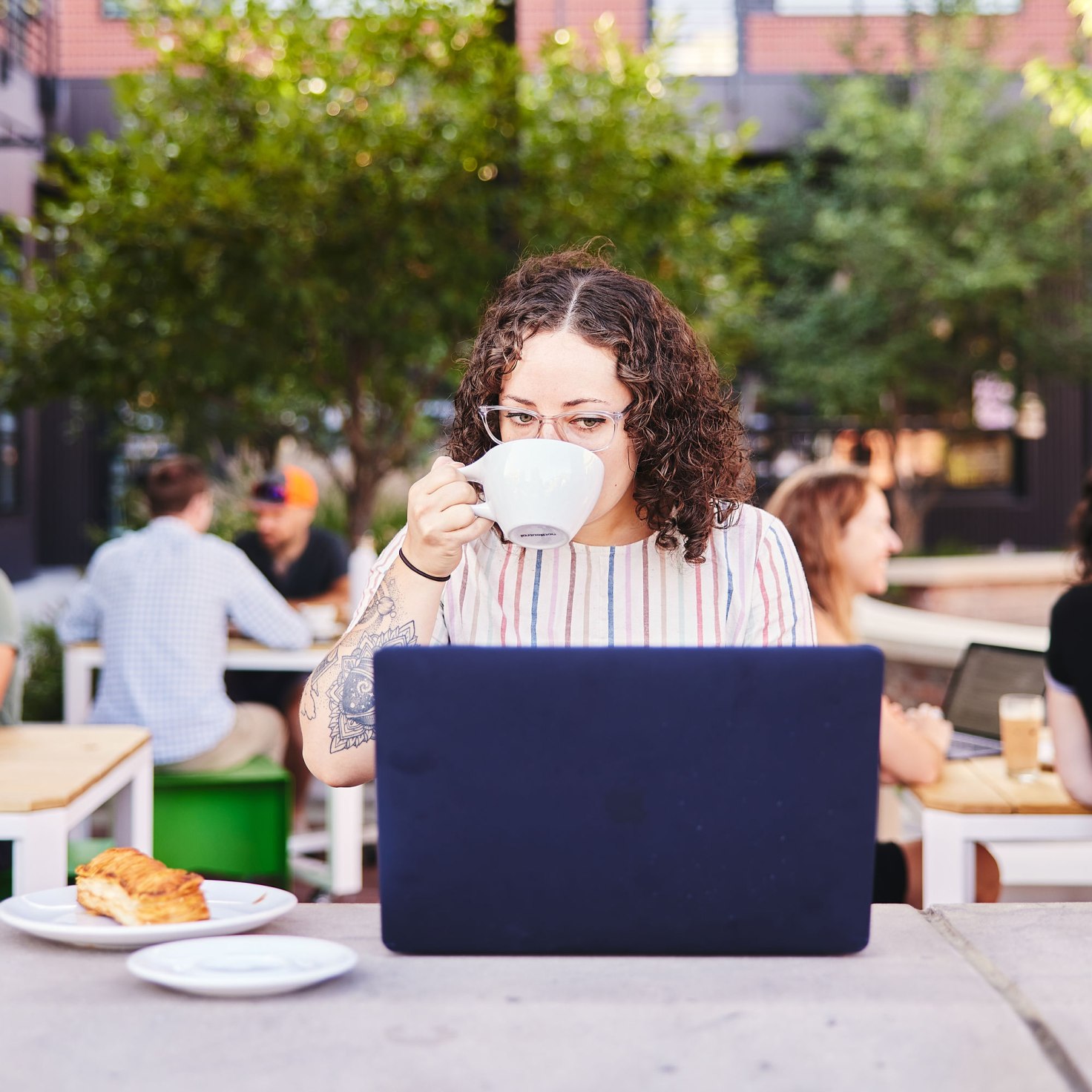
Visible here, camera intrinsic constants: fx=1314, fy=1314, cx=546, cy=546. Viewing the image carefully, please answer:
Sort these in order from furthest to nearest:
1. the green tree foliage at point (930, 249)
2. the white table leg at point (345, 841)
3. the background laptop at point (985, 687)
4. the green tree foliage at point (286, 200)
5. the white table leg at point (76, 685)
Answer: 1. the green tree foliage at point (930, 249)
2. the green tree foliage at point (286, 200)
3. the white table leg at point (76, 685)
4. the white table leg at point (345, 841)
5. the background laptop at point (985, 687)

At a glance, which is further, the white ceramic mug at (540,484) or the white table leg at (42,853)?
the white table leg at (42,853)

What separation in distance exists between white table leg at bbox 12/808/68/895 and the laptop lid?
6.88 feet

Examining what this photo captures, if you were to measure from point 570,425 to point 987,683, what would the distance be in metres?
1.97

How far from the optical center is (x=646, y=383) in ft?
5.33

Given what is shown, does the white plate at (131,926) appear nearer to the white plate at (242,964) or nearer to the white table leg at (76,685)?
the white plate at (242,964)

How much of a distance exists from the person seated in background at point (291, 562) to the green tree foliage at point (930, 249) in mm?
8212

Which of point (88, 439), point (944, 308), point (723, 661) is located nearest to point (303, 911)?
point (723, 661)

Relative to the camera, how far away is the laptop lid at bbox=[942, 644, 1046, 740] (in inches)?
122

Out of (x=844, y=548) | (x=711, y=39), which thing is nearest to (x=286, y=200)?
(x=844, y=548)

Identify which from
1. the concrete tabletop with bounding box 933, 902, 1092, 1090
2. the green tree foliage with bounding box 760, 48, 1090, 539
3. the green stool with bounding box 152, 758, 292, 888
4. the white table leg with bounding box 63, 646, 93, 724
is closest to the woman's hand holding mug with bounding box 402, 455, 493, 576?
the concrete tabletop with bounding box 933, 902, 1092, 1090

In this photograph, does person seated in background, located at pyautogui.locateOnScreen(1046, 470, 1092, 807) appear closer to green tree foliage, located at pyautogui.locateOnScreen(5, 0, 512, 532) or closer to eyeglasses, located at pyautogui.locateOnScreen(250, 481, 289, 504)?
eyeglasses, located at pyautogui.locateOnScreen(250, 481, 289, 504)

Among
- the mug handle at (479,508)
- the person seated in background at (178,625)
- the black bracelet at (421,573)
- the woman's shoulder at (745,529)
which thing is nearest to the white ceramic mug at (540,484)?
the mug handle at (479,508)

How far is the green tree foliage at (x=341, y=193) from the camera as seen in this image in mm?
5391

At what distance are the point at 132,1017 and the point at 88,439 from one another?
15088mm
